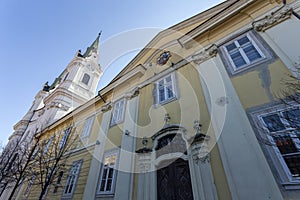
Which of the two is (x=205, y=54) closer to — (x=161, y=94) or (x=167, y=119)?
(x=161, y=94)

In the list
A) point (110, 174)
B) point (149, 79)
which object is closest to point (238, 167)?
point (110, 174)

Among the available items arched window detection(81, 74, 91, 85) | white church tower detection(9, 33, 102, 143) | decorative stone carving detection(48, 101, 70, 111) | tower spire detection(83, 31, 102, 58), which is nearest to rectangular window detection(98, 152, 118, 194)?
white church tower detection(9, 33, 102, 143)

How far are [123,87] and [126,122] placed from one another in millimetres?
3706

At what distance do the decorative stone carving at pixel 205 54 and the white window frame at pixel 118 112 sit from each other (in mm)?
5640

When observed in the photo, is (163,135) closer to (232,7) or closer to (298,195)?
(298,195)

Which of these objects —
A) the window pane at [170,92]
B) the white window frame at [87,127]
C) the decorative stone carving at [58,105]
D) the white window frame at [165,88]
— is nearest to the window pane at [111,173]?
the white window frame at [165,88]

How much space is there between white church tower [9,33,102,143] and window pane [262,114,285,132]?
22.9 metres

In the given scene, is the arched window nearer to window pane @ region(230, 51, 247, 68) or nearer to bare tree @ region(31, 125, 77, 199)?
bare tree @ region(31, 125, 77, 199)

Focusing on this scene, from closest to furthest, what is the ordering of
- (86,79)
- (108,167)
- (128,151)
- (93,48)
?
(128,151) → (108,167) → (86,79) → (93,48)

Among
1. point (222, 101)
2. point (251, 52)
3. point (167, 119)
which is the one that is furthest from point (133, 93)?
point (251, 52)

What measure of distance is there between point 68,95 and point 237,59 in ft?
77.3

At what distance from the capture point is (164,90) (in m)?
9.34

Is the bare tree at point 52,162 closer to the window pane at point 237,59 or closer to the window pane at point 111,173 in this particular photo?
the window pane at point 111,173

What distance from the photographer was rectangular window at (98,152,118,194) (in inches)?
313
